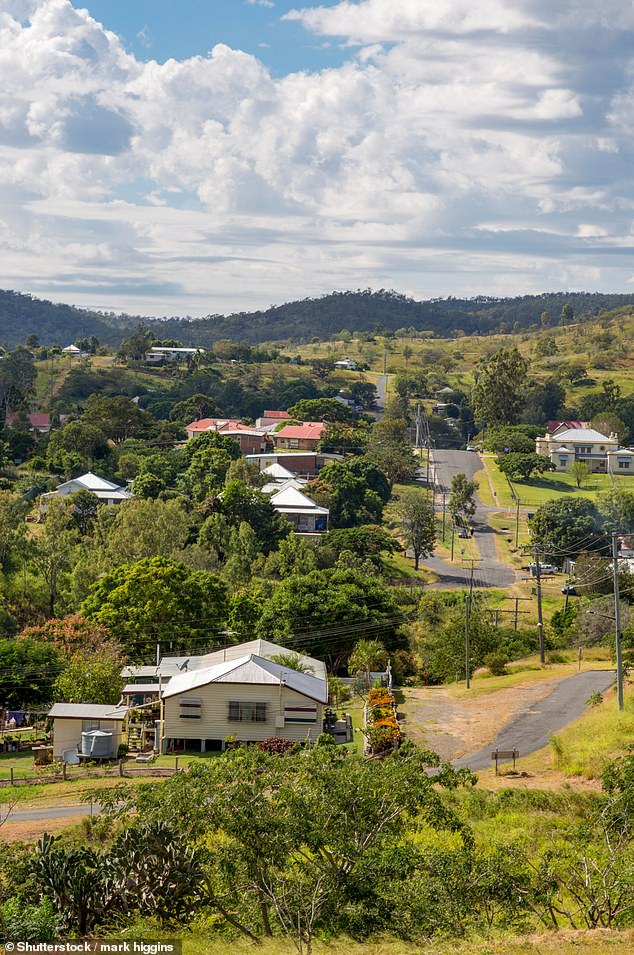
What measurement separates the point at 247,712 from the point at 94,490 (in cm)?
5114

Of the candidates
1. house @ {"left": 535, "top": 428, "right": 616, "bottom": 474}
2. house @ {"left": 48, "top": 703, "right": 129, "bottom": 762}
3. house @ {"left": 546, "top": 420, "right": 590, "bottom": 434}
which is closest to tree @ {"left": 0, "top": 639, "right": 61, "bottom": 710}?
house @ {"left": 48, "top": 703, "right": 129, "bottom": 762}

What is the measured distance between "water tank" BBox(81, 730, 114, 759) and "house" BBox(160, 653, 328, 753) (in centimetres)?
221

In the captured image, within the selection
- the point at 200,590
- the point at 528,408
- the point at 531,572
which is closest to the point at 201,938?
the point at 200,590

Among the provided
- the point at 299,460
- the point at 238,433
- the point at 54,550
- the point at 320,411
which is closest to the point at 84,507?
the point at 54,550

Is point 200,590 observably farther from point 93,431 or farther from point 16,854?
point 93,431

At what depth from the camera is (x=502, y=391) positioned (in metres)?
122

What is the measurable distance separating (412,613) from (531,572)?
2131cm

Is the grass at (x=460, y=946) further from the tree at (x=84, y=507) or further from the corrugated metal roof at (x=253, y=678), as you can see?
the tree at (x=84, y=507)

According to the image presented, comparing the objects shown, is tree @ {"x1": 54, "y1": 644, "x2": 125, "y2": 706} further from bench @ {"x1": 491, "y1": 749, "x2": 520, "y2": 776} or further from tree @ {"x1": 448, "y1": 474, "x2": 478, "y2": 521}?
tree @ {"x1": 448, "y1": 474, "x2": 478, "y2": 521}

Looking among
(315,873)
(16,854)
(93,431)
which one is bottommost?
(16,854)

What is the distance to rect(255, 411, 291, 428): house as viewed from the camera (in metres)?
123

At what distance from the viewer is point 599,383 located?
142 m

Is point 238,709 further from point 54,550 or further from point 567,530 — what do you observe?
point 567,530

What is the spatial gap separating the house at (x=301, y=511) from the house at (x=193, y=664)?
37.2 m
